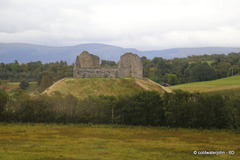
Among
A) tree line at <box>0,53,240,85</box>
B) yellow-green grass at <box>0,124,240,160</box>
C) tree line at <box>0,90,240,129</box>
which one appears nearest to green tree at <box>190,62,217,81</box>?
tree line at <box>0,53,240,85</box>

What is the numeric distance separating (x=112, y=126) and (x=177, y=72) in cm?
9610

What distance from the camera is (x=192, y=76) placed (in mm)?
124938

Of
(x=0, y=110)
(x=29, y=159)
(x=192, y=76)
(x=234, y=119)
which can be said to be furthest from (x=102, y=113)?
(x=192, y=76)

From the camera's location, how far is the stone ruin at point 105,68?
222 ft

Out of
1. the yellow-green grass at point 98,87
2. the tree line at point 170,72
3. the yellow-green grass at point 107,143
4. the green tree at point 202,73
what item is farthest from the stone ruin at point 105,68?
the green tree at point 202,73

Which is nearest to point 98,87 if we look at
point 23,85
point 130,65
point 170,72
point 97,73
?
point 97,73

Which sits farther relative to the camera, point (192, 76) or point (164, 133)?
point (192, 76)

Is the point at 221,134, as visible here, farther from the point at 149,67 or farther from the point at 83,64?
the point at 149,67

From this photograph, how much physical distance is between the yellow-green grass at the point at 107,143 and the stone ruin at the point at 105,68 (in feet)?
87.4

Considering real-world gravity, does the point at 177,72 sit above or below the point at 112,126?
above

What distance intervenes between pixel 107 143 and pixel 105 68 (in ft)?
129

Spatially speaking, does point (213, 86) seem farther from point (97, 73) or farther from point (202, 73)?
point (97, 73)

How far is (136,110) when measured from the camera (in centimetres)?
4422

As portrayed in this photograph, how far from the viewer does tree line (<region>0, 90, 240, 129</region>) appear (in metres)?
41.6
